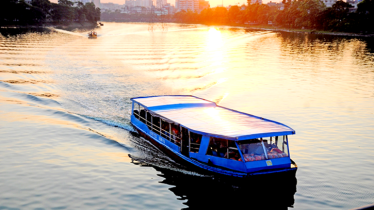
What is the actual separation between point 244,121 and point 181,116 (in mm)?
4756

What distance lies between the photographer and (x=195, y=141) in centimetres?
2312

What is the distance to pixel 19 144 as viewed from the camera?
96.9 feet

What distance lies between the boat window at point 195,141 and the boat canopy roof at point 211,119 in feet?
2.00

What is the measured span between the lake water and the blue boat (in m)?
1.09

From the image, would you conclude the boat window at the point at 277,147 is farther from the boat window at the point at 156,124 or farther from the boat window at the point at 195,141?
the boat window at the point at 156,124

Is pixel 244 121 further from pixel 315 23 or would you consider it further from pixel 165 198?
pixel 315 23

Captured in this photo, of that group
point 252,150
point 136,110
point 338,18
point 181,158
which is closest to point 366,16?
point 338,18

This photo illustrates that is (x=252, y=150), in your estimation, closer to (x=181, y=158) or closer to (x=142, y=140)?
(x=181, y=158)

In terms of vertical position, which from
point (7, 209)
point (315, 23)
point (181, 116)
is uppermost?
point (315, 23)

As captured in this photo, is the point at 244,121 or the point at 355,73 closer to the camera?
the point at 244,121

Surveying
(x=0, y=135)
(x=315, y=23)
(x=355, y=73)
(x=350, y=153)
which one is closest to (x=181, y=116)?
(x=350, y=153)

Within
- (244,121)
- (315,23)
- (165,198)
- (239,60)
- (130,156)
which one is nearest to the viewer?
(165,198)

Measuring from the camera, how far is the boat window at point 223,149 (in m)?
20.8

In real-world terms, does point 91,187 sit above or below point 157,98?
below
